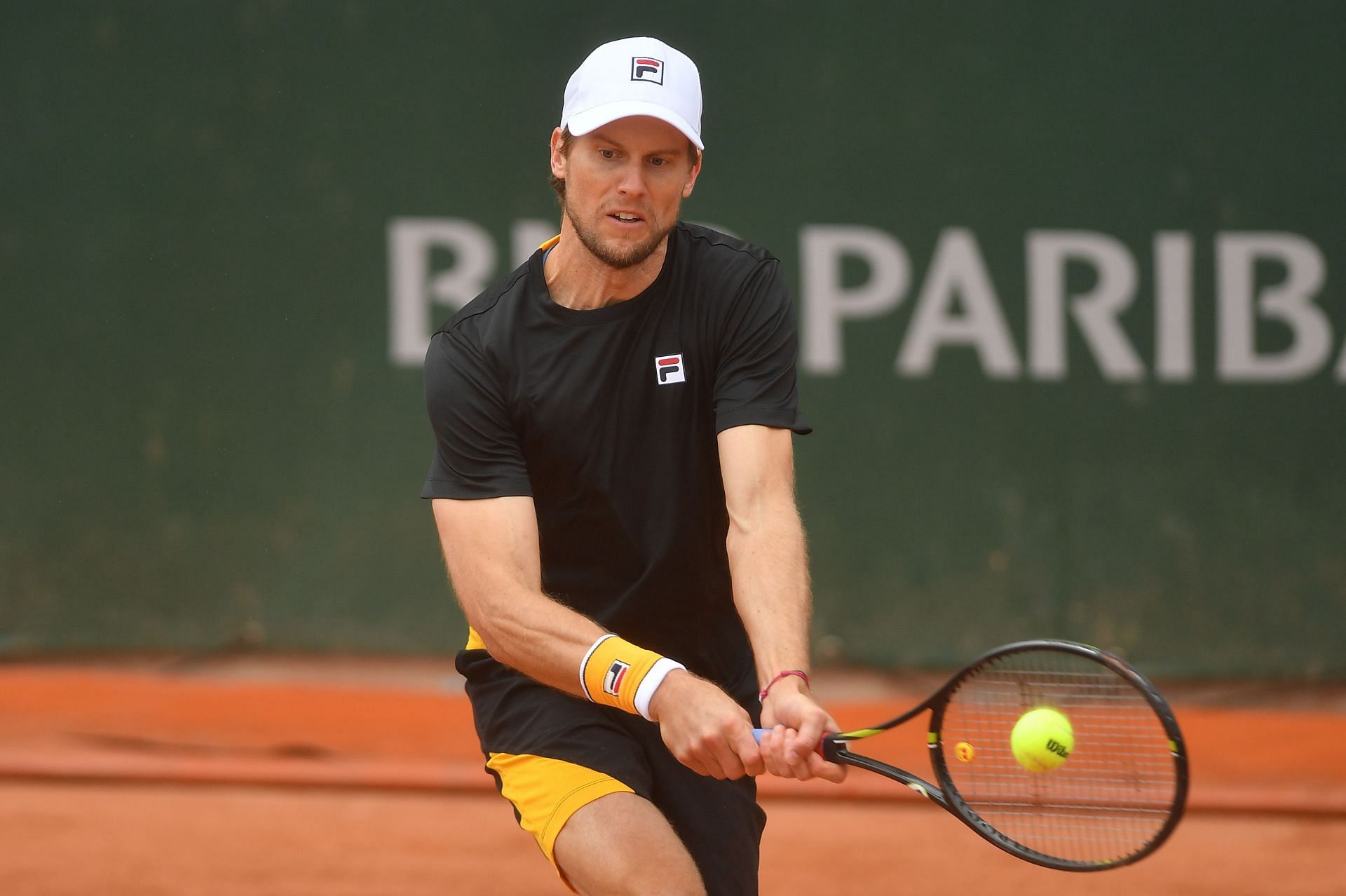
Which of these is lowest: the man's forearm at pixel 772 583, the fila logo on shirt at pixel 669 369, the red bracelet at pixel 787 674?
the red bracelet at pixel 787 674

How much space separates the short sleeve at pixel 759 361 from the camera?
264 cm

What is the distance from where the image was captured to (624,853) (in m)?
2.44

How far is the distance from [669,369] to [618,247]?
0.22 m

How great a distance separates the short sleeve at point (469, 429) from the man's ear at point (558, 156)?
0.31 m

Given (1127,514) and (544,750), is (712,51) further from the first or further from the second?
(544,750)

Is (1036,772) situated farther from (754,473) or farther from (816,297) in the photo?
(816,297)

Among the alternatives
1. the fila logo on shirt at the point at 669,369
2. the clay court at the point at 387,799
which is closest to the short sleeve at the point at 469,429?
the fila logo on shirt at the point at 669,369

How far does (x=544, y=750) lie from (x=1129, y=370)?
381 centimetres

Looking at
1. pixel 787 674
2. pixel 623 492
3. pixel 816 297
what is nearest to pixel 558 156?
pixel 623 492

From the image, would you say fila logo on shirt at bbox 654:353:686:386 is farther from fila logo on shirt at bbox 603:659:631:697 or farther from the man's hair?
fila logo on shirt at bbox 603:659:631:697

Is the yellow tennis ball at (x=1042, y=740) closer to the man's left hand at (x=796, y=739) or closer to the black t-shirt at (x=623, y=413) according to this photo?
the man's left hand at (x=796, y=739)

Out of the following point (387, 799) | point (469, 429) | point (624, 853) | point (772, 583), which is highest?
point (469, 429)

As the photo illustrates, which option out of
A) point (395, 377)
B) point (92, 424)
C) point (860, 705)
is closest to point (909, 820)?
point (860, 705)

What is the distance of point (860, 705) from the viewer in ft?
19.2
